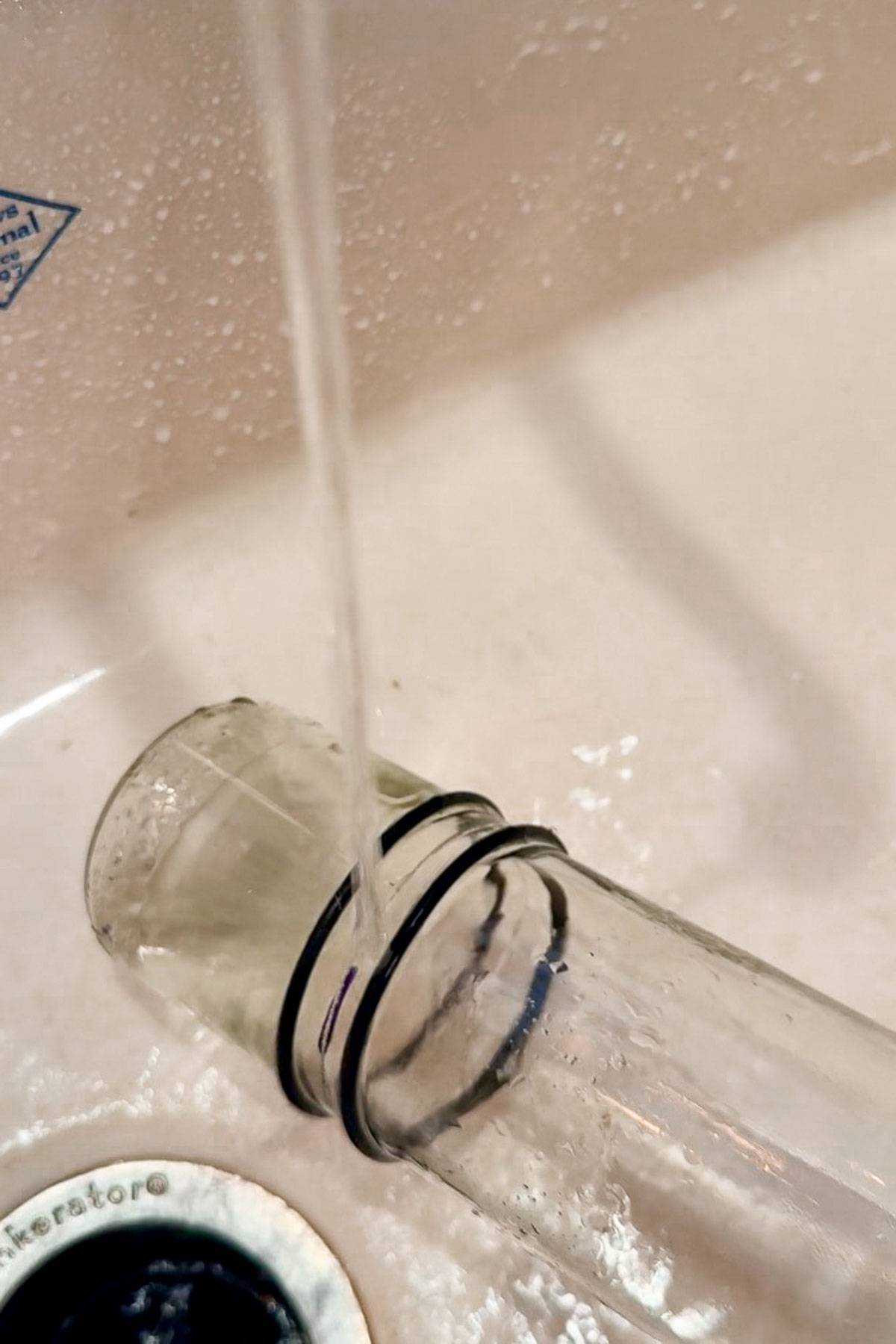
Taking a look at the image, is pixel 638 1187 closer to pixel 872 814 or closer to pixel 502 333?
pixel 872 814

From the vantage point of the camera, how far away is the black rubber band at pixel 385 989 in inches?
13.5

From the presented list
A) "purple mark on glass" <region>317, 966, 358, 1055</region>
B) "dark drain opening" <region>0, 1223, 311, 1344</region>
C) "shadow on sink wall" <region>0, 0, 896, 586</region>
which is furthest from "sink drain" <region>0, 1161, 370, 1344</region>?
"shadow on sink wall" <region>0, 0, 896, 586</region>

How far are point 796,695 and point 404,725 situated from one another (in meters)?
0.16

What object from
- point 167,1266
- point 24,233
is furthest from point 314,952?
point 24,233

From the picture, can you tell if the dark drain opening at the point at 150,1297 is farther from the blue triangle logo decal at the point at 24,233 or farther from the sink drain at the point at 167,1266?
the blue triangle logo decal at the point at 24,233

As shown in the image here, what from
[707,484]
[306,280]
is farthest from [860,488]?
[306,280]

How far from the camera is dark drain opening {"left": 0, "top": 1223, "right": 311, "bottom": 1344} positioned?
1.33 ft

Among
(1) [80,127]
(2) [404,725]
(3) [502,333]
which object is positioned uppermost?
(1) [80,127]

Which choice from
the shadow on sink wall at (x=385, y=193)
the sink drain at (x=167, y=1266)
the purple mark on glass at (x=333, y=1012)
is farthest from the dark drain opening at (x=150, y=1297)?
the shadow on sink wall at (x=385, y=193)

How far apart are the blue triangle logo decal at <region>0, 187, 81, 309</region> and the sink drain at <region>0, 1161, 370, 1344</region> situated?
29 cm

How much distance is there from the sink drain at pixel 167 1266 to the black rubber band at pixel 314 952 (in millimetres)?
73

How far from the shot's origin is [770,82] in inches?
21.0

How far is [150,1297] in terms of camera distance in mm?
410

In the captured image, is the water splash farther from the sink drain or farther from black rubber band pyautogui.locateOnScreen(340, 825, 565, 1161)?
the sink drain
